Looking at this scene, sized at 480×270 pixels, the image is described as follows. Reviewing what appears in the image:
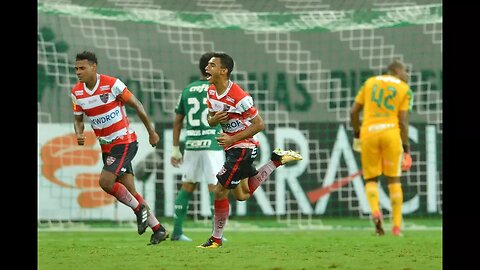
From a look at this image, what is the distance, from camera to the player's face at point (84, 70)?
901 cm

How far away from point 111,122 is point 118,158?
1.06 feet

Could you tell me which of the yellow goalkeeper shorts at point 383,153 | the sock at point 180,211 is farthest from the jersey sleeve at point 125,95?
the yellow goalkeeper shorts at point 383,153

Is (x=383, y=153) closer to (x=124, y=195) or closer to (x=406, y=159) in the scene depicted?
(x=406, y=159)

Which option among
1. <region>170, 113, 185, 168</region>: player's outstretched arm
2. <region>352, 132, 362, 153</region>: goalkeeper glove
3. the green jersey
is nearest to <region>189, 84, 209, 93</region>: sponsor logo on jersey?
the green jersey

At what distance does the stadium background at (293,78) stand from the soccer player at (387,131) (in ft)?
7.48

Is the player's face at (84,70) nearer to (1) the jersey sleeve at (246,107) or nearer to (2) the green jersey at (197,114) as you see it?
(2) the green jersey at (197,114)

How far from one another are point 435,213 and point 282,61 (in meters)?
2.80

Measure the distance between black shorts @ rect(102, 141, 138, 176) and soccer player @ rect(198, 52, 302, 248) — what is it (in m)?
0.95

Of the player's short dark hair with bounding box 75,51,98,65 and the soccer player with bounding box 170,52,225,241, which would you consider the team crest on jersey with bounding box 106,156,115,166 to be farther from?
the soccer player with bounding box 170,52,225,241

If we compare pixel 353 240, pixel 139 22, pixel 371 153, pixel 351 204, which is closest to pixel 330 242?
pixel 353 240

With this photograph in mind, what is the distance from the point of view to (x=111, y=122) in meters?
9.18

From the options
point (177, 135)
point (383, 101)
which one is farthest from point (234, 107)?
point (383, 101)
